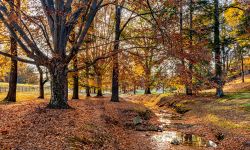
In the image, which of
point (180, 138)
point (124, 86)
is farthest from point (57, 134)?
point (124, 86)

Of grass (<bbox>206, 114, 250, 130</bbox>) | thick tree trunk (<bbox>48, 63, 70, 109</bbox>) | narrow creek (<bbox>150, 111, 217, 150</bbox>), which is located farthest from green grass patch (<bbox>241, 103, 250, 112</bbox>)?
thick tree trunk (<bbox>48, 63, 70, 109</bbox>)

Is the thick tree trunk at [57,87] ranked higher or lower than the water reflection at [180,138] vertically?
higher

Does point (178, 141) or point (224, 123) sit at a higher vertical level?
point (224, 123)

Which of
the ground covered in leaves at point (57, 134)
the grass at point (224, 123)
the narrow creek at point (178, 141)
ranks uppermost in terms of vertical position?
the ground covered in leaves at point (57, 134)

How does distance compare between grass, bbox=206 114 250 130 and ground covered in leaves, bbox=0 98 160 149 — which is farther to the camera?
grass, bbox=206 114 250 130

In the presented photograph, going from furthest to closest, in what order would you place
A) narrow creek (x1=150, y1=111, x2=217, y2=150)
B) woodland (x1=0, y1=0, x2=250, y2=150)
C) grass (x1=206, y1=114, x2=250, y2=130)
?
grass (x1=206, y1=114, x2=250, y2=130) → narrow creek (x1=150, y1=111, x2=217, y2=150) → woodland (x1=0, y1=0, x2=250, y2=150)

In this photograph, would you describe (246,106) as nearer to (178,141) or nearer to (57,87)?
(178,141)

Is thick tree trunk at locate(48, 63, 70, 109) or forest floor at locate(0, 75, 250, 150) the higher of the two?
thick tree trunk at locate(48, 63, 70, 109)

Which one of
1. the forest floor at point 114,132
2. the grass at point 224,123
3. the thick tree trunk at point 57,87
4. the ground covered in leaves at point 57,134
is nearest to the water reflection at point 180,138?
the forest floor at point 114,132

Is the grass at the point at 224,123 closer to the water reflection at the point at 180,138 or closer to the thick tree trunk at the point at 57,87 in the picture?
the water reflection at the point at 180,138

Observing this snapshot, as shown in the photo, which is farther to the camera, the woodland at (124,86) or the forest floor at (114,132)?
the woodland at (124,86)

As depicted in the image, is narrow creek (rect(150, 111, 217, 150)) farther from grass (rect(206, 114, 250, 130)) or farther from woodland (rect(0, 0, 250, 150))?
grass (rect(206, 114, 250, 130))

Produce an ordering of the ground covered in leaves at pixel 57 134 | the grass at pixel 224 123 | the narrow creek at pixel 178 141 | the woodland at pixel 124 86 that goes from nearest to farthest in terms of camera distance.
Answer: the ground covered in leaves at pixel 57 134
the woodland at pixel 124 86
the narrow creek at pixel 178 141
the grass at pixel 224 123

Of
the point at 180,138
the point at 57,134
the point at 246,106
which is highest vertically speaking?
the point at 246,106
